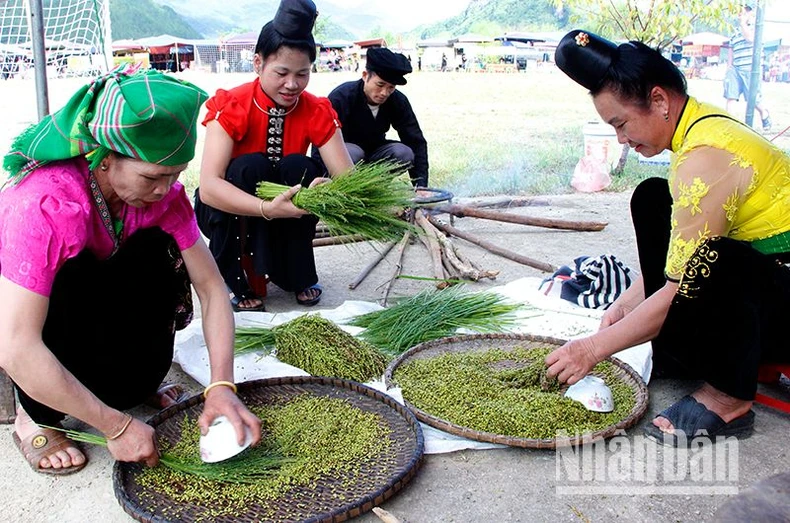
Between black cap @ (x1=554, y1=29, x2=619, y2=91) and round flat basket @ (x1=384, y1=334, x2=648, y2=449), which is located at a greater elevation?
black cap @ (x1=554, y1=29, x2=619, y2=91)

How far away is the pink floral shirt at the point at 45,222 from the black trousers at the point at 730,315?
1.66 meters

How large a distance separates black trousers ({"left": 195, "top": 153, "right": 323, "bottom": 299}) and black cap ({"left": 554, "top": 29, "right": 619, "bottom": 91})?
4.59 feet

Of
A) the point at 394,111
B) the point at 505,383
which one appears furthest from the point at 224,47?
the point at 505,383

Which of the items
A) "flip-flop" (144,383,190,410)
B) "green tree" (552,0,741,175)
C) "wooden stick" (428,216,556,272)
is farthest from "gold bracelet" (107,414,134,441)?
"green tree" (552,0,741,175)

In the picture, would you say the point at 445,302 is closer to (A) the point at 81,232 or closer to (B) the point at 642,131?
(B) the point at 642,131

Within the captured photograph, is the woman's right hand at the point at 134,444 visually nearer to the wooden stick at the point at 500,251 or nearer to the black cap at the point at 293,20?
the black cap at the point at 293,20

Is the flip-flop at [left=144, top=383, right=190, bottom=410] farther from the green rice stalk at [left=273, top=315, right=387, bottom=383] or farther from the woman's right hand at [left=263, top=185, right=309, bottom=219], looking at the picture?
the woman's right hand at [left=263, top=185, right=309, bottom=219]

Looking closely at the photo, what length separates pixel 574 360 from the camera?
6.74ft

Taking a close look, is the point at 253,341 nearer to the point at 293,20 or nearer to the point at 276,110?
the point at 276,110

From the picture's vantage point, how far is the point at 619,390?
2.39 metres

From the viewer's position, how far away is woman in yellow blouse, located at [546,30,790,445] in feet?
6.47

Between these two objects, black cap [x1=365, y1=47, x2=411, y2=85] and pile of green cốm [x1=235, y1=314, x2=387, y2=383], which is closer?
pile of green cốm [x1=235, y1=314, x2=387, y2=383]

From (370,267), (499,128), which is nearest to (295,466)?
(370,267)

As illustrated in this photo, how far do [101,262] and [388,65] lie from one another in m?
2.53
